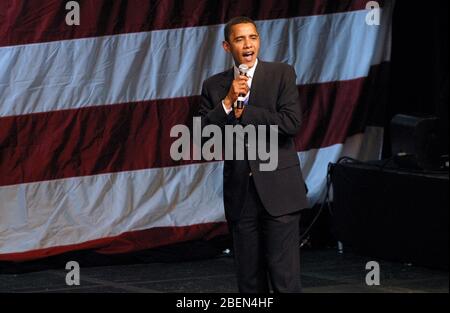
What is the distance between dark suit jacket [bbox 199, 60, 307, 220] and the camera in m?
5.55

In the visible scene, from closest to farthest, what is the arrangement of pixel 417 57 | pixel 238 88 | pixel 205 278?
1. pixel 238 88
2. pixel 205 278
3. pixel 417 57

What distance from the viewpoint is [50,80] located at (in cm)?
823

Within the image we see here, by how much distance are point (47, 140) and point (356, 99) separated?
2712mm

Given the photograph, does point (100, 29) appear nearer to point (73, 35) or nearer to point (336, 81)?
point (73, 35)

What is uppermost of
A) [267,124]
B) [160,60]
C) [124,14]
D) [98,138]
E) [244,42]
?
[124,14]

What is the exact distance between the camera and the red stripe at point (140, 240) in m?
8.27

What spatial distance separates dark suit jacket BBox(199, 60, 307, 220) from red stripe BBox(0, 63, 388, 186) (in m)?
2.78

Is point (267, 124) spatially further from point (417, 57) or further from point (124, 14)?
point (417, 57)

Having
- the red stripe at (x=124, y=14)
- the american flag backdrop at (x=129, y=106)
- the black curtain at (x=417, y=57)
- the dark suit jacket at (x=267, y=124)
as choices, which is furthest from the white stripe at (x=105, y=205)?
the dark suit jacket at (x=267, y=124)

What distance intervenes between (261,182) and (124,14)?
10.6 ft

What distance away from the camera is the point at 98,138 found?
27.7ft

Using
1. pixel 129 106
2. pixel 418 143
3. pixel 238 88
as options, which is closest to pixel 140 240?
pixel 129 106

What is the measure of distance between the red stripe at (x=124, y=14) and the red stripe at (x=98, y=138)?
1.96 feet
